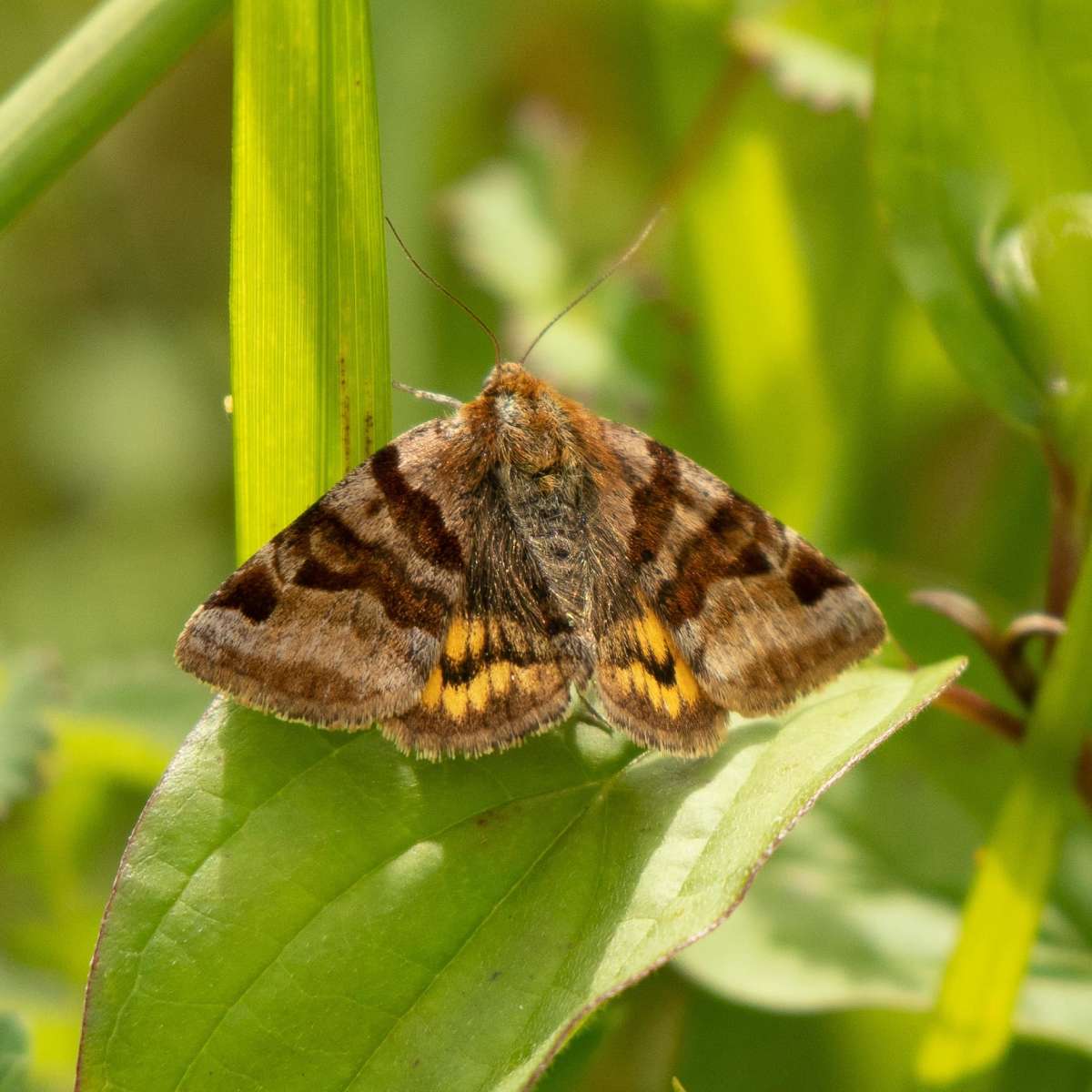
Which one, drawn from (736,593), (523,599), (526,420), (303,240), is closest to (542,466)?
(526,420)

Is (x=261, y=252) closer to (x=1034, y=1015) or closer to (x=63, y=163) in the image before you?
(x=63, y=163)

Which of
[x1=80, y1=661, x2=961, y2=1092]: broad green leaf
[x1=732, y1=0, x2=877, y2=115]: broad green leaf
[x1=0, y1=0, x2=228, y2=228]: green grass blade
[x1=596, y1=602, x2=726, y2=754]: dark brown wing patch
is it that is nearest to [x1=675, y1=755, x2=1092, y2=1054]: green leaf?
[x1=596, y1=602, x2=726, y2=754]: dark brown wing patch

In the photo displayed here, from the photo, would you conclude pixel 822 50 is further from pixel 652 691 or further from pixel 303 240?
pixel 652 691

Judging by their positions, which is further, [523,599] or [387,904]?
[523,599]

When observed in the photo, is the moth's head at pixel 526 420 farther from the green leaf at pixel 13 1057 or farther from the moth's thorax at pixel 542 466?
the green leaf at pixel 13 1057

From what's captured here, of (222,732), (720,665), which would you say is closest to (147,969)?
(222,732)

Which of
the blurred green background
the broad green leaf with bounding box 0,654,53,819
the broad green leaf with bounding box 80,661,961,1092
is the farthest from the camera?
the blurred green background

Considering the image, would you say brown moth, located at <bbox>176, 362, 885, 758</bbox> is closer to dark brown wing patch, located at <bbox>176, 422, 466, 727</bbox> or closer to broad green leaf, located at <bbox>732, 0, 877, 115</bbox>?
dark brown wing patch, located at <bbox>176, 422, 466, 727</bbox>
